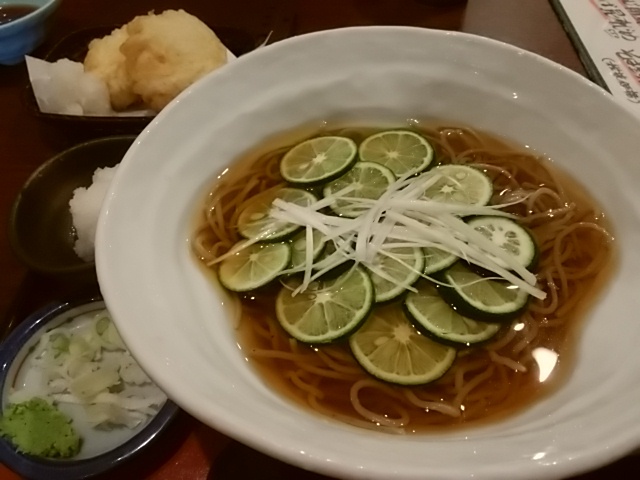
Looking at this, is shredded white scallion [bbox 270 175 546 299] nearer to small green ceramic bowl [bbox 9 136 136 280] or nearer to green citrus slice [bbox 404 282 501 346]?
green citrus slice [bbox 404 282 501 346]

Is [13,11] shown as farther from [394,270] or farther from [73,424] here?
[394,270]

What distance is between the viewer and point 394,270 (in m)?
1.19

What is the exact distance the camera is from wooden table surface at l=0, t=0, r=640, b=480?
1.21 meters

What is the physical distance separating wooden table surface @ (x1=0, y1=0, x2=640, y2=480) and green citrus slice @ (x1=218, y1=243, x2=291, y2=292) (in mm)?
292

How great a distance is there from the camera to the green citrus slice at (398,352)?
Result: 42.8 inches

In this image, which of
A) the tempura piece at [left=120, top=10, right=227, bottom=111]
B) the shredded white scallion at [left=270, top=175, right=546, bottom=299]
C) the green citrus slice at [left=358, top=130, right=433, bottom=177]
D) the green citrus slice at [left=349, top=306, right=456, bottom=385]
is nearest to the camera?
the green citrus slice at [left=349, top=306, right=456, bottom=385]

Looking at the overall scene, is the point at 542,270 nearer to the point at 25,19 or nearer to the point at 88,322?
the point at 88,322

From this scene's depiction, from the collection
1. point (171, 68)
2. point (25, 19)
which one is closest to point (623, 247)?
point (171, 68)

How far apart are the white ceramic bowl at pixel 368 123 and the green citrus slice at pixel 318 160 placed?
0.25 ft

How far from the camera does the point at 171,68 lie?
1796mm

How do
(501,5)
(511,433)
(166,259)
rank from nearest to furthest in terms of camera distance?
(511,433)
(166,259)
(501,5)

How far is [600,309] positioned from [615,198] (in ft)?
0.81

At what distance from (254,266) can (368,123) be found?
0.52m

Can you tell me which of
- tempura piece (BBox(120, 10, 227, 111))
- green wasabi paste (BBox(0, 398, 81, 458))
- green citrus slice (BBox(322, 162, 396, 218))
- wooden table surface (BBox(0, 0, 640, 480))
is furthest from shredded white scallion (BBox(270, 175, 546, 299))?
tempura piece (BBox(120, 10, 227, 111))
